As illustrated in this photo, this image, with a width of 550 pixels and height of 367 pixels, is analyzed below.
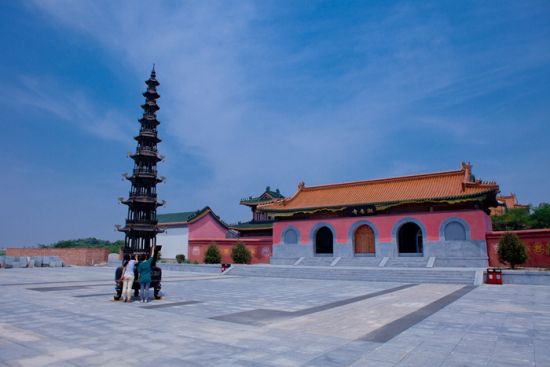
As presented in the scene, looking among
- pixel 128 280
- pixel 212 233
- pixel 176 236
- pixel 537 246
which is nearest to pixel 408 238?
pixel 537 246

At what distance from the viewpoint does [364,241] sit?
24.0m

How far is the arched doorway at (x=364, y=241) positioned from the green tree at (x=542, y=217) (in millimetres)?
19488

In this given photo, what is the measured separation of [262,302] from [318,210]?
1660 cm

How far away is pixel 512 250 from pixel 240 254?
16489 mm

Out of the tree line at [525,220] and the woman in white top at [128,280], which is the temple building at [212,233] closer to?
the woman in white top at [128,280]

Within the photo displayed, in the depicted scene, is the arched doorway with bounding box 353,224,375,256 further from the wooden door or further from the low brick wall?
the low brick wall

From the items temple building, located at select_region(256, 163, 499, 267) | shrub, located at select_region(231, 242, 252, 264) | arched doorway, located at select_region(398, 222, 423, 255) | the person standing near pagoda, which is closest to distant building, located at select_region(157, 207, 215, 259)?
shrub, located at select_region(231, 242, 252, 264)

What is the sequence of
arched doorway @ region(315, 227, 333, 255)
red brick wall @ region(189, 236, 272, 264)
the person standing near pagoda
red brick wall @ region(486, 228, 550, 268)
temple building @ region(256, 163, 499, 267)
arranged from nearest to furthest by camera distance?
1. the person standing near pagoda
2. red brick wall @ region(486, 228, 550, 268)
3. temple building @ region(256, 163, 499, 267)
4. red brick wall @ region(189, 236, 272, 264)
5. arched doorway @ region(315, 227, 333, 255)

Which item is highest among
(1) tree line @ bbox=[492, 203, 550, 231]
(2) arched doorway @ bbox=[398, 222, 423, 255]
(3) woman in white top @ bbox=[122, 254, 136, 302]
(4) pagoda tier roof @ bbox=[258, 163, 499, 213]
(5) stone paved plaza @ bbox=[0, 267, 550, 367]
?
(4) pagoda tier roof @ bbox=[258, 163, 499, 213]

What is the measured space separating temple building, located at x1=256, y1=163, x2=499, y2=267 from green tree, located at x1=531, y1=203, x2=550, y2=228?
47.2 feet

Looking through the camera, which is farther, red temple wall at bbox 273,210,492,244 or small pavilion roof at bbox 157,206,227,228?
small pavilion roof at bbox 157,206,227,228

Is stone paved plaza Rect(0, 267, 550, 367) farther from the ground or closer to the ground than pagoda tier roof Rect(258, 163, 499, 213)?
closer to the ground

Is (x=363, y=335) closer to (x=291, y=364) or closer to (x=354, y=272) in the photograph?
(x=291, y=364)

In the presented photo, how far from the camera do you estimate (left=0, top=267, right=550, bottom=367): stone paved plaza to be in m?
4.24
